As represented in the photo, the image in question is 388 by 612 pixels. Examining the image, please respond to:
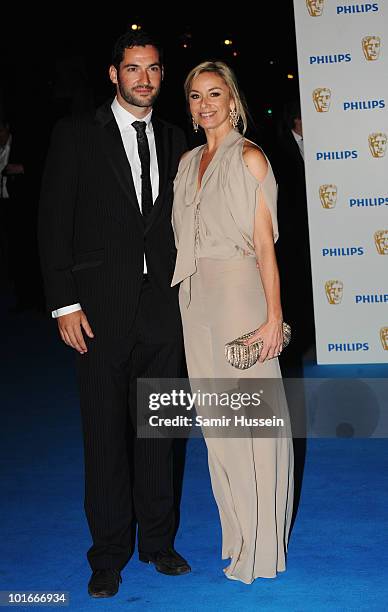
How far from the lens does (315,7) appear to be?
22.2ft

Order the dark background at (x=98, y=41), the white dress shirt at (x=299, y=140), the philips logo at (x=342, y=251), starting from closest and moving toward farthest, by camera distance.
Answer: the philips logo at (x=342, y=251) → the white dress shirt at (x=299, y=140) → the dark background at (x=98, y=41)

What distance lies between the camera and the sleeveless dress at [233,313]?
3350 millimetres

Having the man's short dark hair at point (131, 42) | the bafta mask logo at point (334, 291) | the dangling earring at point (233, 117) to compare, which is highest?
the man's short dark hair at point (131, 42)

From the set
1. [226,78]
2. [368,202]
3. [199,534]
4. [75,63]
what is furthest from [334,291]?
[75,63]

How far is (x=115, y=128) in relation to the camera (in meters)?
3.48

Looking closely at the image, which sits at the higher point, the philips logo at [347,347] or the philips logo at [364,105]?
the philips logo at [364,105]

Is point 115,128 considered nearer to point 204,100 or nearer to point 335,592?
point 204,100

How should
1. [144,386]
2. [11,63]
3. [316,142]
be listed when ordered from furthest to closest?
[11,63] < [316,142] < [144,386]

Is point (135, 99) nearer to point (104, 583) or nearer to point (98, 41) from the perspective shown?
point (104, 583)

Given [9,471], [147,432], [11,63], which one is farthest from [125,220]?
[11,63]

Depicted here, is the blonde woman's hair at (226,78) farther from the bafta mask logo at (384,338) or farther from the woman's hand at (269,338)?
the bafta mask logo at (384,338)

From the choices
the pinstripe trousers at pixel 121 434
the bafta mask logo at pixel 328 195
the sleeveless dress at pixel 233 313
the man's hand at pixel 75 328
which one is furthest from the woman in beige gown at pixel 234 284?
the bafta mask logo at pixel 328 195

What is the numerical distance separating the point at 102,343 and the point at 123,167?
0.62 meters

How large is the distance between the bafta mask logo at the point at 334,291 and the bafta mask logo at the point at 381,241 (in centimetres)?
35
